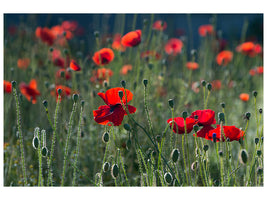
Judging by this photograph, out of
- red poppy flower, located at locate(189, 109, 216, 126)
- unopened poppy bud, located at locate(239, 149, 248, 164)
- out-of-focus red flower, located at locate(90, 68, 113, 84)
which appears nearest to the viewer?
unopened poppy bud, located at locate(239, 149, 248, 164)

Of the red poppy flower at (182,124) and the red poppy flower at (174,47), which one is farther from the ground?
the red poppy flower at (174,47)

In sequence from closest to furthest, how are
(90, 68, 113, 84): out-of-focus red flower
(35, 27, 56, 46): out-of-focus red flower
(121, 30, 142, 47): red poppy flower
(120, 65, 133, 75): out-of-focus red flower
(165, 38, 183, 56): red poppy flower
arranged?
(121, 30, 142, 47): red poppy flower < (90, 68, 113, 84): out-of-focus red flower < (120, 65, 133, 75): out-of-focus red flower < (35, 27, 56, 46): out-of-focus red flower < (165, 38, 183, 56): red poppy flower

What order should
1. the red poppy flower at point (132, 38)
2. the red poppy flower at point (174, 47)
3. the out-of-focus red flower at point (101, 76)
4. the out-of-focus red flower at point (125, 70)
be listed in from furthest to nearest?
1. the red poppy flower at point (174, 47)
2. the out-of-focus red flower at point (125, 70)
3. the out-of-focus red flower at point (101, 76)
4. the red poppy flower at point (132, 38)

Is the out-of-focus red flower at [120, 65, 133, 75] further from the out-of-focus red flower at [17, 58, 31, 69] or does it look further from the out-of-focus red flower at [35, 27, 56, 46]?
the out-of-focus red flower at [17, 58, 31, 69]

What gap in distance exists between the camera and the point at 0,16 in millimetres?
1474

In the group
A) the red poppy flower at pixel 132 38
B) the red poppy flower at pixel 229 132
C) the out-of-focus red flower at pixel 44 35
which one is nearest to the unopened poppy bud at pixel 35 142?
the red poppy flower at pixel 229 132

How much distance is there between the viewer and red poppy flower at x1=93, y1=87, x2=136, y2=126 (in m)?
1.03

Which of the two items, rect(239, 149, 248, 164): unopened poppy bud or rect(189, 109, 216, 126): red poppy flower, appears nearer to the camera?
rect(239, 149, 248, 164): unopened poppy bud

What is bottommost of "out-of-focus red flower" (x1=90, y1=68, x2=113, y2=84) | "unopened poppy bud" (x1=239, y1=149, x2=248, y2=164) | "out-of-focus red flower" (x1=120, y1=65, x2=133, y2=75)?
"unopened poppy bud" (x1=239, y1=149, x2=248, y2=164)

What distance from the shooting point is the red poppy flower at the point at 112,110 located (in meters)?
1.03

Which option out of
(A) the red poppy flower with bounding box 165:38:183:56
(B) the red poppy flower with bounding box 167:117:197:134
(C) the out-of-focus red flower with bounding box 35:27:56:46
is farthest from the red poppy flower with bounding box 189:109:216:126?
(A) the red poppy flower with bounding box 165:38:183:56

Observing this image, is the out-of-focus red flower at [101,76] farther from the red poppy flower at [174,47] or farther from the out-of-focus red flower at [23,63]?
the red poppy flower at [174,47]

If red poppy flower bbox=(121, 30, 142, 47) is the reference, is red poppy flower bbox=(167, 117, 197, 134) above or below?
below

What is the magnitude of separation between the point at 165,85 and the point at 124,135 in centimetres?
76
